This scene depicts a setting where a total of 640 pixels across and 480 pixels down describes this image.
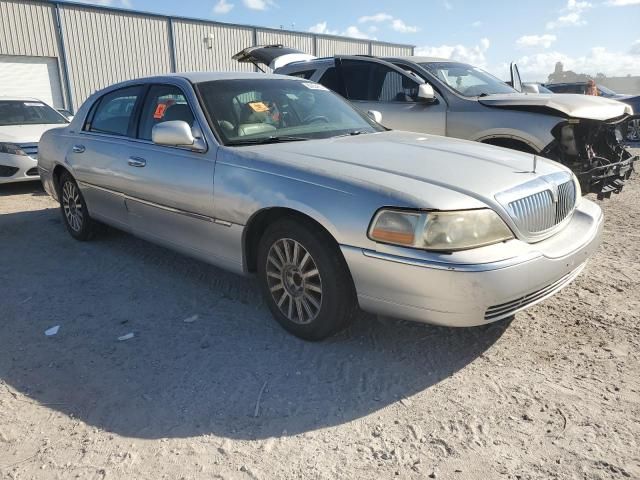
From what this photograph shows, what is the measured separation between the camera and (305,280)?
3127 millimetres

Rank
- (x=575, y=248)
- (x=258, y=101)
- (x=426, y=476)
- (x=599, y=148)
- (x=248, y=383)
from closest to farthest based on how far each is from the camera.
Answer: (x=426, y=476) → (x=248, y=383) → (x=575, y=248) → (x=258, y=101) → (x=599, y=148)

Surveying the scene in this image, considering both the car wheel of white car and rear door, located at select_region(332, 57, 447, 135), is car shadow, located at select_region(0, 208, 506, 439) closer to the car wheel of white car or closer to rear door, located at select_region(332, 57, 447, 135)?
rear door, located at select_region(332, 57, 447, 135)

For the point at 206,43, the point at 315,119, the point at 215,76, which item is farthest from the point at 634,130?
the point at 206,43

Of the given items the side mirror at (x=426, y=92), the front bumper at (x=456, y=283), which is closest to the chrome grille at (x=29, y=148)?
the side mirror at (x=426, y=92)

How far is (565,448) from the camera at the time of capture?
7.47ft

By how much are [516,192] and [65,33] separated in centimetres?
1971

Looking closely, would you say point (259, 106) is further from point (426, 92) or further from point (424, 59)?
point (424, 59)

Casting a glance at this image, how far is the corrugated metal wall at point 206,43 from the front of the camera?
21.9 meters

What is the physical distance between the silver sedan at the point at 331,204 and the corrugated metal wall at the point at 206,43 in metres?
18.5

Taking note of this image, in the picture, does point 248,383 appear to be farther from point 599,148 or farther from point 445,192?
Result: point 599,148

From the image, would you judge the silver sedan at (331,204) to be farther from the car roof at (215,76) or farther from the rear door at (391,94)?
the rear door at (391,94)

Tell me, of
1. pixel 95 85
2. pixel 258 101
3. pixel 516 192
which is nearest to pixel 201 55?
pixel 95 85

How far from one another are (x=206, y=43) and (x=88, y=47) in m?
5.05

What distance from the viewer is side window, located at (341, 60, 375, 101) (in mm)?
6961
